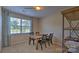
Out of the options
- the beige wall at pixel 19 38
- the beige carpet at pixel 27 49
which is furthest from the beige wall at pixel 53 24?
the beige carpet at pixel 27 49

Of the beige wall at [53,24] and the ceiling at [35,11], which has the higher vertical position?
the ceiling at [35,11]

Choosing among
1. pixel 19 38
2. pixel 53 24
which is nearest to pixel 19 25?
pixel 19 38

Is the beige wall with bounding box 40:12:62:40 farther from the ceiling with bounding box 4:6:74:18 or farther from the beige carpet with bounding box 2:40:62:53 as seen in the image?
the beige carpet with bounding box 2:40:62:53

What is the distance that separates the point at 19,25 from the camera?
2.41 meters

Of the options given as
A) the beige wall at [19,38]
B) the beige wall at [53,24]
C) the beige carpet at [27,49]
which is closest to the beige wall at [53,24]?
the beige wall at [53,24]

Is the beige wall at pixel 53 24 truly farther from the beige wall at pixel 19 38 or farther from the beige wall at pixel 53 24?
the beige wall at pixel 19 38

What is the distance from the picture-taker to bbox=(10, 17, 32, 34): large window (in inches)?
92.4

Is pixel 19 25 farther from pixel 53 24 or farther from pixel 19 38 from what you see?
pixel 53 24

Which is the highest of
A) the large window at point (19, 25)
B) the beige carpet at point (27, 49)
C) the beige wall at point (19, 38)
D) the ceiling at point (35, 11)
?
the ceiling at point (35, 11)

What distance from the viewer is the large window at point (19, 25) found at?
92.4 inches

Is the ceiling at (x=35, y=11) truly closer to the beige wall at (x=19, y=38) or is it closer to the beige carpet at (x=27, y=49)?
the beige wall at (x=19, y=38)

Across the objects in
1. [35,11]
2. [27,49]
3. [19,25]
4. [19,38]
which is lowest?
[27,49]
